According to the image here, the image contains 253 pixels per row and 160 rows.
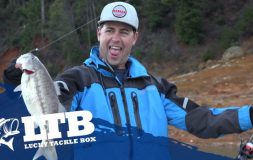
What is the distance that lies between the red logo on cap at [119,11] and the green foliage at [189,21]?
37.8m

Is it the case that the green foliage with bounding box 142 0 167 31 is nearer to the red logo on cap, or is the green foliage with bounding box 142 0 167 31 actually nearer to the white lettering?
the red logo on cap

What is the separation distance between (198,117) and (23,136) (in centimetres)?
113

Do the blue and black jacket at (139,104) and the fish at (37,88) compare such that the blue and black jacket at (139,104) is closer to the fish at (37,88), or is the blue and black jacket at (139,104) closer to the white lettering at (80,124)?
the white lettering at (80,124)

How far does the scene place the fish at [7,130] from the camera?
3.52 metres

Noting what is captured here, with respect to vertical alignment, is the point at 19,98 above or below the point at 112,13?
below

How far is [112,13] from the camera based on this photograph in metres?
3.75

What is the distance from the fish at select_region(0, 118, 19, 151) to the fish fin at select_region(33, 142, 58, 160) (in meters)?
0.21

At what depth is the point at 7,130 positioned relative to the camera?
356cm

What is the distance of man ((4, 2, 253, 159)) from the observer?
11.9 ft

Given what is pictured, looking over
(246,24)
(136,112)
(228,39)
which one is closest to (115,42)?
(136,112)

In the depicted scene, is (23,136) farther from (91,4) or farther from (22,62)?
(91,4)

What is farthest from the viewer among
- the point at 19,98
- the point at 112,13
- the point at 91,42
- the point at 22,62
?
the point at 91,42

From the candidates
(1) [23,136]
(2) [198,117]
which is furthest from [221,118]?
(1) [23,136]

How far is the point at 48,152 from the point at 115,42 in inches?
32.7
